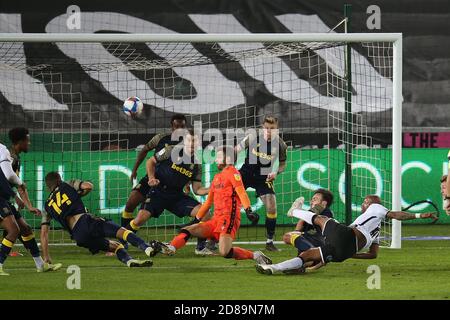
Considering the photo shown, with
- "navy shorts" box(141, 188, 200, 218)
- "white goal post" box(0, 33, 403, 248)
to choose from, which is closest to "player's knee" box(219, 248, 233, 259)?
"navy shorts" box(141, 188, 200, 218)

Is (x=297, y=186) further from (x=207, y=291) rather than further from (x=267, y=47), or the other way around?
(x=207, y=291)

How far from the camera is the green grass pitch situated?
9820mm

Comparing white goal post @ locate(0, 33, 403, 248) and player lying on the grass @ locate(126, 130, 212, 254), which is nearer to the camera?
player lying on the grass @ locate(126, 130, 212, 254)

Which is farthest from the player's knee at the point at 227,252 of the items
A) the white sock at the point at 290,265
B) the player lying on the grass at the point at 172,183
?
the player lying on the grass at the point at 172,183

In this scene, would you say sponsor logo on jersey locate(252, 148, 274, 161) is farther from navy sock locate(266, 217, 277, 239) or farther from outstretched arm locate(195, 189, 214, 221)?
outstretched arm locate(195, 189, 214, 221)

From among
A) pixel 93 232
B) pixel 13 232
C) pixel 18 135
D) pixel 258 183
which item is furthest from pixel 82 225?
pixel 258 183

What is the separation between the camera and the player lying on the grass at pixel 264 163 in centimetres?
1472

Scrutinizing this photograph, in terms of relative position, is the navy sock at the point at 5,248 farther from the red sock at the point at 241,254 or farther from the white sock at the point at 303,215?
the white sock at the point at 303,215

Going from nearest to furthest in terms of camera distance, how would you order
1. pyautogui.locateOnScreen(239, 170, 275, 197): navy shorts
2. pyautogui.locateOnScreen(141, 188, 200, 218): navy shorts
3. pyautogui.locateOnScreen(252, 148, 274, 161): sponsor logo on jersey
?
pyautogui.locateOnScreen(141, 188, 200, 218): navy shorts < pyautogui.locateOnScreen(239, 170, 275, 197): navy shorts < pyautogui.locateOnScreen(252, 148, 274, 161): sponsor logo on jersey

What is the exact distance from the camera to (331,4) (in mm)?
19797

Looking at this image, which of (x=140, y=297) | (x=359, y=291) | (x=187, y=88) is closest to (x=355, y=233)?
(x=359, y=291)

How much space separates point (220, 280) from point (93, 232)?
1736mm

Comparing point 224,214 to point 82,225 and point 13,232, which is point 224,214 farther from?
point 13,232

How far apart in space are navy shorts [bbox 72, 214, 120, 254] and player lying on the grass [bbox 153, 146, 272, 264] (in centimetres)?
70
